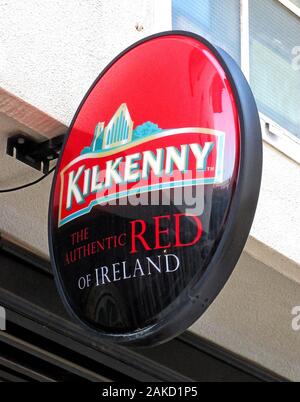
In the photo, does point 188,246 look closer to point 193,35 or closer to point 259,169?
point 259,169

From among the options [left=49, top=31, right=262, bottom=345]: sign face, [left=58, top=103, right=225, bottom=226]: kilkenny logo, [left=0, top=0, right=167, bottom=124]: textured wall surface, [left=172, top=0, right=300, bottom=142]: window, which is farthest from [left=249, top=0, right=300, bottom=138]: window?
[left=58, top=103, right=225, bottom=226]: kilkenny logo

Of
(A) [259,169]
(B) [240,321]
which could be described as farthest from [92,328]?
(B) [240,321]

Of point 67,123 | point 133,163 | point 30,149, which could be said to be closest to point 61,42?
point 67,123

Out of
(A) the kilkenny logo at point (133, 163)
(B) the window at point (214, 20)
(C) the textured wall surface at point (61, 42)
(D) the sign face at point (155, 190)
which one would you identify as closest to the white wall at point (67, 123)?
(C) the textured wall surface at point (61, 42)

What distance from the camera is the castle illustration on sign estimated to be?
4086mm

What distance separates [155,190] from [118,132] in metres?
0.43

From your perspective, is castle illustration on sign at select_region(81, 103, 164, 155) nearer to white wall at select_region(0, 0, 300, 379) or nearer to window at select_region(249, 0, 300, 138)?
white wall at select_region(0, 0, 300, 379)

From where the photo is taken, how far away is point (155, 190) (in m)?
3.85

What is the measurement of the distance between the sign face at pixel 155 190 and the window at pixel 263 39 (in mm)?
1258

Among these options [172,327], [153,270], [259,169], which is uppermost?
[259,169]

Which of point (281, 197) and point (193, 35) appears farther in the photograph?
point (281, 197)

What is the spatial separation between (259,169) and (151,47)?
3.22ft

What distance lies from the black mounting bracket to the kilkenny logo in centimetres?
47
